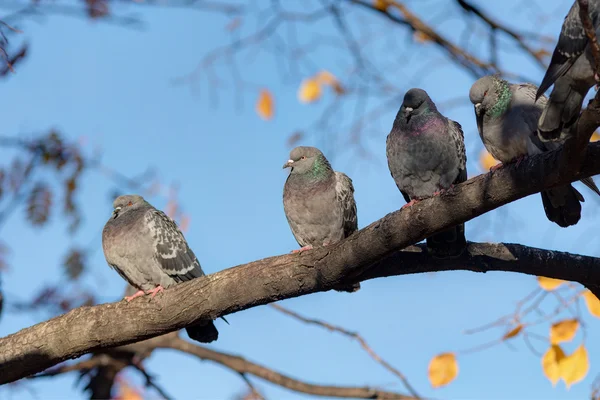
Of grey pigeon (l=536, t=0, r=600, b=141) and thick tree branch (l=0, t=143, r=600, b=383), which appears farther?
thick tree branch (l=0, t=143, r=600, b=383)

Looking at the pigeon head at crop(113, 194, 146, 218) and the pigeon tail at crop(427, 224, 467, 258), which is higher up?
the pigeon head at crop(113, 194, 146, 218)

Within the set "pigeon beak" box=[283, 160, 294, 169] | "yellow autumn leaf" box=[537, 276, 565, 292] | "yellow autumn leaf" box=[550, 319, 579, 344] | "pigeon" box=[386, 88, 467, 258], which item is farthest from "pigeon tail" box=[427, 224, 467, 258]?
"pigeon beak" box=[283, 160, 294, 169]

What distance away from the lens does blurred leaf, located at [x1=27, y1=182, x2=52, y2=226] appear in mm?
7152

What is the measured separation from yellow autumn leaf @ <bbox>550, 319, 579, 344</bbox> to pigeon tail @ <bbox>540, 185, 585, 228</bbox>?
2.80 ft

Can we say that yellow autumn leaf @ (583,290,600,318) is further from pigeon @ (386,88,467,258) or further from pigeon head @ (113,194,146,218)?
pigeon head @ (113,194,146,218)

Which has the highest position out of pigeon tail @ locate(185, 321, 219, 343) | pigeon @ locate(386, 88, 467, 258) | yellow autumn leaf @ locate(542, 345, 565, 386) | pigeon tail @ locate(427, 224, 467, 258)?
pigeon @ locate(386, 88, 467, 258)

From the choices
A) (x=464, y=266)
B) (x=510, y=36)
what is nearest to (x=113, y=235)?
(x=464, y=266)

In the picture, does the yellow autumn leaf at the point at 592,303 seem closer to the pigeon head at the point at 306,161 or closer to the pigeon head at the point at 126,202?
the pigeon head at the point at 306,161

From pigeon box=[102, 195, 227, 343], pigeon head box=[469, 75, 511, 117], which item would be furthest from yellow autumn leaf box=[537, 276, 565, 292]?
pigeon box=[102, 195, 227, 343]

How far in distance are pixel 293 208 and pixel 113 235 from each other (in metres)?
1.71

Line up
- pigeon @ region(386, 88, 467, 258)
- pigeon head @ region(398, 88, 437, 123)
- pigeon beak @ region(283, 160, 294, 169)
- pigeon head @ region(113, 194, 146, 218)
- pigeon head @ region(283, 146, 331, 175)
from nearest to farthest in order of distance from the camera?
pigeon @ region(386, 88, 467, 258), pigeon head @ region(398, 88, 437, 123), pigeon head @ region(283, 146, 331, 175), pigeon beak @ region(283, 160, 294, 169), pigeon head @ region(113, 194, 146, 218)

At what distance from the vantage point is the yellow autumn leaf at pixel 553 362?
5570 millimetres

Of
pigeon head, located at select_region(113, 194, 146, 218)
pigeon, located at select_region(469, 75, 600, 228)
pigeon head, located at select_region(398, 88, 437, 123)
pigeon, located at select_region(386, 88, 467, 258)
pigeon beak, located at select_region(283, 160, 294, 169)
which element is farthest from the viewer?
pigeon head, located at select_region(113, 194, 146, 218)

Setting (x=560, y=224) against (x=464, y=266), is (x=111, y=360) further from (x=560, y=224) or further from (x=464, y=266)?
(x=560, y=224)
